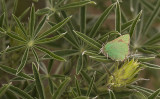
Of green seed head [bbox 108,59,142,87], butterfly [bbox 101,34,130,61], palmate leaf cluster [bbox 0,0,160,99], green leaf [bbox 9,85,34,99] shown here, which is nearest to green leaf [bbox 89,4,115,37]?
palmate leaf cluster [bbox 0,0,160,99]

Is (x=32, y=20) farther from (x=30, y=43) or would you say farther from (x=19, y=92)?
(x=19, y=92)

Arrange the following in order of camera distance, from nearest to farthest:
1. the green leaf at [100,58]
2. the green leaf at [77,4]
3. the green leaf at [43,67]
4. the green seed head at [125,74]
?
the green seed head at [125,74] < the green leaf at [100,58] < the green leaf at [77,4] < the green leaf at [43,67]

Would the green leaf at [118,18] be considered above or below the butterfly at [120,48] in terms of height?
above

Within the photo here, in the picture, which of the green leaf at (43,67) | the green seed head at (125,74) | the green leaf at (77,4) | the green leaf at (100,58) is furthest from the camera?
the green leaf at (43,67)

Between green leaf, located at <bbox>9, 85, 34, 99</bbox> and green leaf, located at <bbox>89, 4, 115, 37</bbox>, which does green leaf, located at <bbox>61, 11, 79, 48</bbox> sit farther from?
green leaf, located at <bbox>9, 85, 34, 99</bbox>

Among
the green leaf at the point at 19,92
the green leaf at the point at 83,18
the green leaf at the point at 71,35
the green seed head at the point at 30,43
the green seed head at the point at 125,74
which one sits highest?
the green leaf at the point at 83,18

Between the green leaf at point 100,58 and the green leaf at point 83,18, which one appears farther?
the green leaf at point 83,18

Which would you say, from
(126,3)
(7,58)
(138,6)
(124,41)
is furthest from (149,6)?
(7,58)

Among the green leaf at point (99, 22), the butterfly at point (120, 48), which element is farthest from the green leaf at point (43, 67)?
the butterfly at point (120, 48)

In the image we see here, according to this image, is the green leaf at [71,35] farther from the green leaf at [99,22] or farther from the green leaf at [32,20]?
the green leaf at [32,20]

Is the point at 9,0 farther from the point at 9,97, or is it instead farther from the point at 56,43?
the point at 9,97
